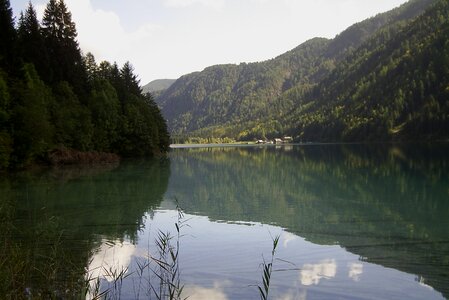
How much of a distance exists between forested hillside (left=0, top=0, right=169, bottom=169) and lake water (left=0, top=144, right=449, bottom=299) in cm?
1209

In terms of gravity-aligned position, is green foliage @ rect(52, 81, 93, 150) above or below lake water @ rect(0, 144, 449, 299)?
above

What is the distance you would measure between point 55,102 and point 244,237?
44653 millimetres

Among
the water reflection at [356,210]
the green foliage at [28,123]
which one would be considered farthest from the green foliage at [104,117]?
the water reflection at [356,210]

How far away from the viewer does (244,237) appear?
52.1 ft

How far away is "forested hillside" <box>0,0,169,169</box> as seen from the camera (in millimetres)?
43219

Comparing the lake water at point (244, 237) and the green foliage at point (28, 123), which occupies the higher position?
the green foliage at point (28, 123)

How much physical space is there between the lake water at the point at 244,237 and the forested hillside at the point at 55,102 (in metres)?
12.1

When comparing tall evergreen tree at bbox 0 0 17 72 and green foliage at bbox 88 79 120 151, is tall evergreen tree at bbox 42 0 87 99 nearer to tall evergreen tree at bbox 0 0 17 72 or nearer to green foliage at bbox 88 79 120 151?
green foliage at bbox 88 79 120 151

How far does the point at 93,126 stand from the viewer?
212ft

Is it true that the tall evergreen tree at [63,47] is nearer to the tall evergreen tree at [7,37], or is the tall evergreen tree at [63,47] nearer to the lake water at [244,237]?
the tall evergreen tree at [7,37]

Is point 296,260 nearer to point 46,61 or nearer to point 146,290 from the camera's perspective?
point 146,290

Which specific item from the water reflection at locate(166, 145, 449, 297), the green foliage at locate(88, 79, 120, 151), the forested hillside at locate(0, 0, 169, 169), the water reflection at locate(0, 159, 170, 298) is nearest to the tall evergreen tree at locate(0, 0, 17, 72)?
the forested hillside at locate(0, 0, 169, 169)

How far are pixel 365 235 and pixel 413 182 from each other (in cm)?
1931

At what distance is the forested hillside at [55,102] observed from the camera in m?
43.2
